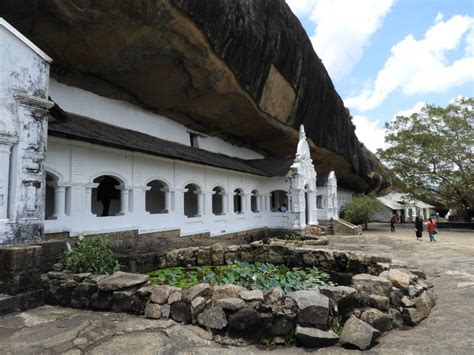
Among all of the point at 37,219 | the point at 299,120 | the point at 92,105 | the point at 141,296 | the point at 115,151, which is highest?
the point at 299,120

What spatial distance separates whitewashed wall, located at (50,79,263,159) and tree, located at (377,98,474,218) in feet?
54.8

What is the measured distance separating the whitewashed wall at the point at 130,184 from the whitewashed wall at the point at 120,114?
2.40 meters

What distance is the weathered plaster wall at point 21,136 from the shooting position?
16.7ft

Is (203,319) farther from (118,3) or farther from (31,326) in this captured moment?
(118,3)

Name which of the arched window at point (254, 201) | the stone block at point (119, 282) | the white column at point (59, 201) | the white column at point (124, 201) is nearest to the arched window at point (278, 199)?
the arched window at point (254, 201)

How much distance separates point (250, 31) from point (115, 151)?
7.10 m

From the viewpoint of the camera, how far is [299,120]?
65.8 ft

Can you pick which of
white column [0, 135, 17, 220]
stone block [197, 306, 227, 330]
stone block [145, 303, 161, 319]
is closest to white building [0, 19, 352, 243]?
white column [0, 135, 17, 220]

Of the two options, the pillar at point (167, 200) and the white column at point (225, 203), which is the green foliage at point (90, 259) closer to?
the pillar at point (167, 200)

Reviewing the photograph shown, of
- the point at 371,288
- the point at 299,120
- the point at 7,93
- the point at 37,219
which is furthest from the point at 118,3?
the point at 299,120

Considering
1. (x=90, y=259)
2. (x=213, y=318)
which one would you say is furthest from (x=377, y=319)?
(x=90, y=259)

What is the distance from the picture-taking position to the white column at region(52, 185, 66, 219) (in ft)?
27.5

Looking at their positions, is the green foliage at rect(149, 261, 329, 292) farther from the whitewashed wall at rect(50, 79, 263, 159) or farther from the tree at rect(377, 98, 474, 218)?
the tree at rect(377, 98, 474, 218)

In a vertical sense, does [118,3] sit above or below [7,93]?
above
